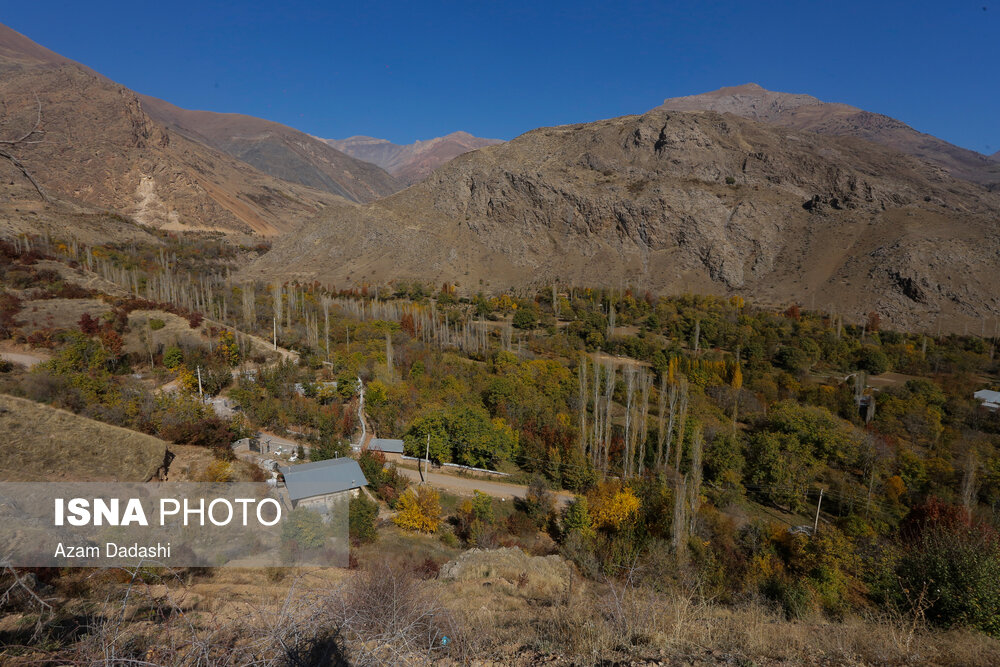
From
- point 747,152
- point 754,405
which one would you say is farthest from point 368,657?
point 747,152

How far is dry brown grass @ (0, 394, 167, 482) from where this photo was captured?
10.3 meters

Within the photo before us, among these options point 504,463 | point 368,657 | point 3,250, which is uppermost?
point 3,250

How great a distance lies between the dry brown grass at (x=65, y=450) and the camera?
404 inches

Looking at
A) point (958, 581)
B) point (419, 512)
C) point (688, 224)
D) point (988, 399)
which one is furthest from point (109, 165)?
point (988, 399)

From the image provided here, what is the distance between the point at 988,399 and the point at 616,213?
150 ft

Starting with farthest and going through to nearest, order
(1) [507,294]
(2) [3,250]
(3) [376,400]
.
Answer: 1. (1) [507,294]
2. (2) [3,250]
3. (3) [376,400]

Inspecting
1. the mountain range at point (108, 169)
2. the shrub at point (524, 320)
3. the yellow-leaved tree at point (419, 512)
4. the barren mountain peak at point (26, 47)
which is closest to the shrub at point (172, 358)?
the yellow-leaved tree at point (419, 512)

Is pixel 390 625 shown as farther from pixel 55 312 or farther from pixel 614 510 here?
pixel 55 312

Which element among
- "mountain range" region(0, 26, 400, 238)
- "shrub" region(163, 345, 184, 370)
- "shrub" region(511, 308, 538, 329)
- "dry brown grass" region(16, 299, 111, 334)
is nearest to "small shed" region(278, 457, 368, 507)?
"shrub" region(163, 345, 184, 370)

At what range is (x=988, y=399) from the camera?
2798 centimetres

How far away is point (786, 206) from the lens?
63719 mm

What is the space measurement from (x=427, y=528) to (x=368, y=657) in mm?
13087

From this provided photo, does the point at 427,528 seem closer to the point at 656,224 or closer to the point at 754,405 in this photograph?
the point at 754,405

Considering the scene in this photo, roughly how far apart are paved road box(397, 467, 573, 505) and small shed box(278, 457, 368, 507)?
4.36 meters
